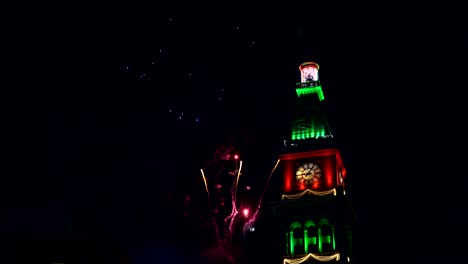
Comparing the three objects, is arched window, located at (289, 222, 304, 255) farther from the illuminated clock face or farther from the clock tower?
the illuminated clock face

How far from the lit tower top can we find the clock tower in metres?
0.11

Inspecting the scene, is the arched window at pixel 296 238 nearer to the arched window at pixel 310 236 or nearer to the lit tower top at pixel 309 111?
the arched window at pixel 310 236

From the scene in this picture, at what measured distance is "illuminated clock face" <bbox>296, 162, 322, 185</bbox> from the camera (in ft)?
245

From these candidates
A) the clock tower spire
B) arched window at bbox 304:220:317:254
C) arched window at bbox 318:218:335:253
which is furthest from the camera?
the clock tower spire

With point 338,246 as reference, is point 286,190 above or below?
above

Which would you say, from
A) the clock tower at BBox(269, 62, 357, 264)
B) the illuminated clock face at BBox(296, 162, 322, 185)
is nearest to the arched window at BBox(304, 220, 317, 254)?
the clock tower at BBox(269, 62, 357, 264)

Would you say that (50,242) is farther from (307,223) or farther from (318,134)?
(318,134)

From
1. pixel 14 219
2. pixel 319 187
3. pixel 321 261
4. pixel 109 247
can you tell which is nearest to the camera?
pixel 14 219

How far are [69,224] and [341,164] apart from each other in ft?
161

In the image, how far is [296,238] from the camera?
72562 millimetres

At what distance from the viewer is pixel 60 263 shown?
32.5m

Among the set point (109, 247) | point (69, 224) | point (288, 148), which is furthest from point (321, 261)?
point (69, 224)

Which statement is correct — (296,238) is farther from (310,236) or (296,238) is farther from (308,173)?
(308,173)

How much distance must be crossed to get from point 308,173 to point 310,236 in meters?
6.73
